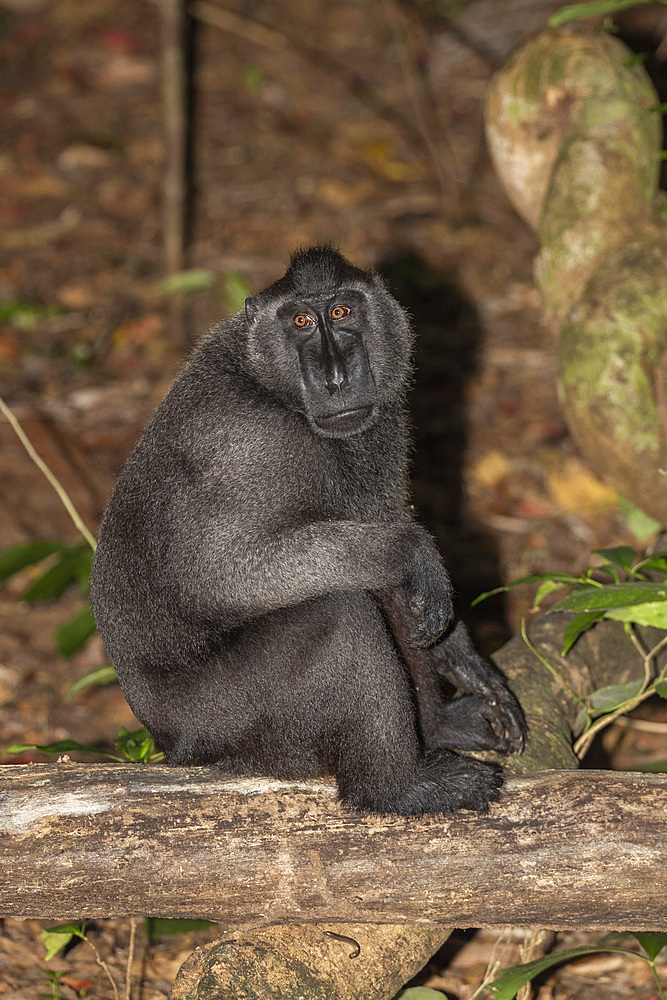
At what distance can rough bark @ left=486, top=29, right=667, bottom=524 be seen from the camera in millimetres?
6062

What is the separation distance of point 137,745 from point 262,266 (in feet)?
21.5

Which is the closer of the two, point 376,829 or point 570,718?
point 376,829

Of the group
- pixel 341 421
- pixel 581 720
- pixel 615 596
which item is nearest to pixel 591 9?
pixel 341 421

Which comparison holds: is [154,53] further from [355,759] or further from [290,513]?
[355,759]

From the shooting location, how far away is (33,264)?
419 inches

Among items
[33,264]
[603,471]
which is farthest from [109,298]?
[603,471]

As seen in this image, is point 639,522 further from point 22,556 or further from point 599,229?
point 22,556

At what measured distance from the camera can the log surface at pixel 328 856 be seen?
3.62m

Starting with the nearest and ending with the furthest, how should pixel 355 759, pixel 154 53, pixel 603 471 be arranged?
pixel 355 759
pixel 603 471
pixel 154 53

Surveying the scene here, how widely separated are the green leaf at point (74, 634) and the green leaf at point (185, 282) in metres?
4.40

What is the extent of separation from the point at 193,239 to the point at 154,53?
3.66 m

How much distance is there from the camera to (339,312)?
14.6 ft

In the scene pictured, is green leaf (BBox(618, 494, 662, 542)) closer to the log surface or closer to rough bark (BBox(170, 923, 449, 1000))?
the log surface

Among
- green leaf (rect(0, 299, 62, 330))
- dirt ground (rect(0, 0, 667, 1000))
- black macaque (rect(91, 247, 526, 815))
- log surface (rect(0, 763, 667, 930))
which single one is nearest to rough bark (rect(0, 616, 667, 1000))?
log surface (rect(0, 763, 667, 930))
